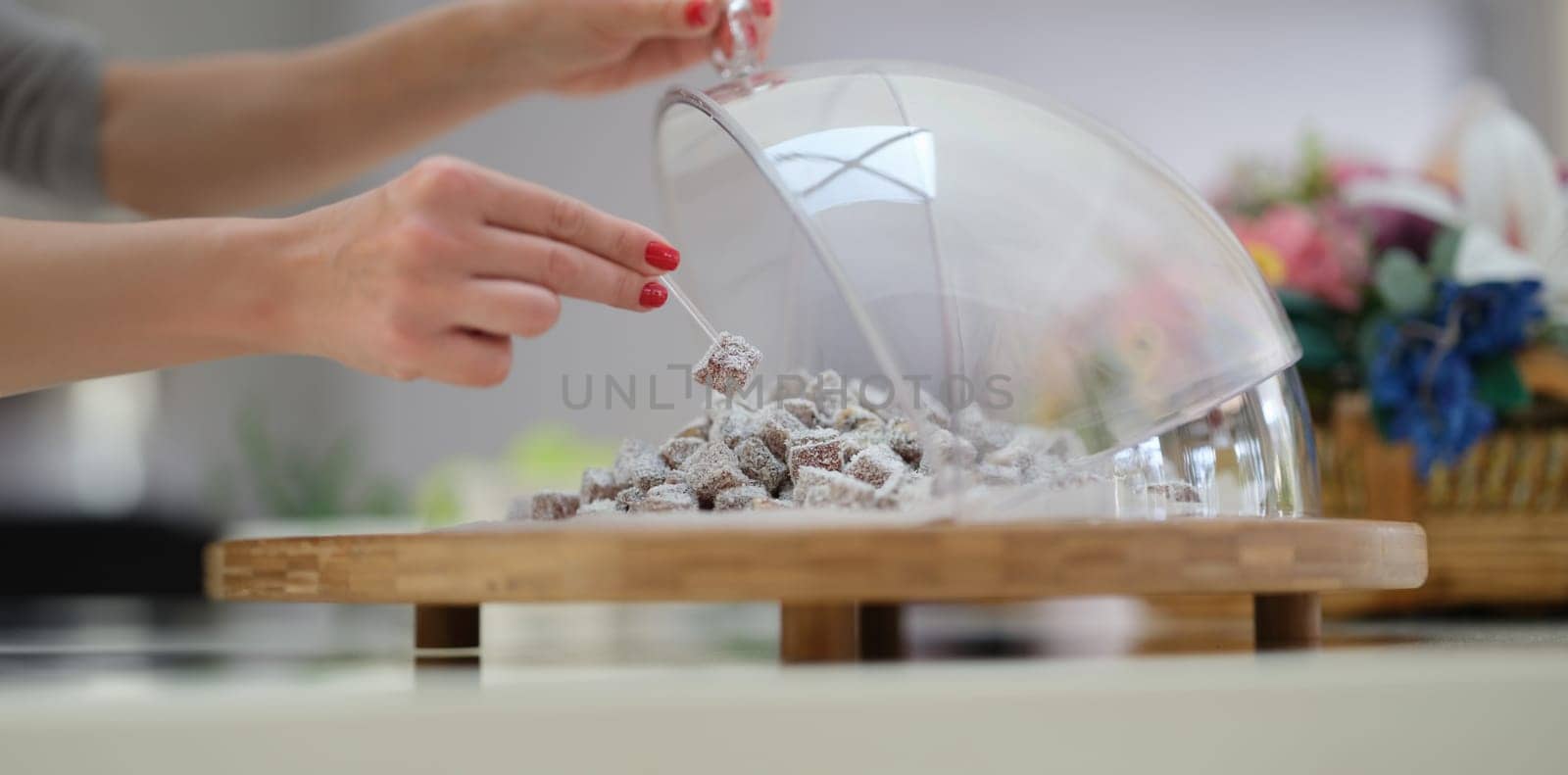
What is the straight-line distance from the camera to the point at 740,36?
78cm

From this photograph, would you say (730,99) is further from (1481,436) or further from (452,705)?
(1481,436)

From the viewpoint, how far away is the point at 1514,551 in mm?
933

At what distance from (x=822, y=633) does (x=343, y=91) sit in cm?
73

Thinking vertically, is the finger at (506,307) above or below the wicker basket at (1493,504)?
above

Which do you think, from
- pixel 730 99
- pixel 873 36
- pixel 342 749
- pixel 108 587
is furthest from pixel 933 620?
pixel 108 587

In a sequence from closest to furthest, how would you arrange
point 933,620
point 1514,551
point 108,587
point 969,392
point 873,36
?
point 969,392, point 1514,551, point 933,620, point 108,587, point 873,36

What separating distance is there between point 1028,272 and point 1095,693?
26cm

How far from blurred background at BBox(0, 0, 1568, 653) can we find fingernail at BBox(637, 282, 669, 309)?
158 cm

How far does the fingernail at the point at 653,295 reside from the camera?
0.53 meters

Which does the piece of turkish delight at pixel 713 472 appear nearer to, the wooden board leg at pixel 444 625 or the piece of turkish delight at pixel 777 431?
the piece of turkish delight at pixel 777 431

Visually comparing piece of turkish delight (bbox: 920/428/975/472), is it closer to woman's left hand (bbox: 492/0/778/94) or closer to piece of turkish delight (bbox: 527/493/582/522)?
piece of turkish delight (bbox: 527/493/582/522)

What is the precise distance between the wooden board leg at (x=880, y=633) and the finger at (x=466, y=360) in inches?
7.7

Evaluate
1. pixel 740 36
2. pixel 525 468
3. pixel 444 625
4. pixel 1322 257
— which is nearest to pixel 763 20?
pixel 740 36

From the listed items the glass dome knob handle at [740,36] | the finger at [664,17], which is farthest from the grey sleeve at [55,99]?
the glass dome knob handle at [740,36]
